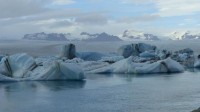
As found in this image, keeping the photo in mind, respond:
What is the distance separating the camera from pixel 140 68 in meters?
17.9

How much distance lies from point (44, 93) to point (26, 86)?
1.69 m

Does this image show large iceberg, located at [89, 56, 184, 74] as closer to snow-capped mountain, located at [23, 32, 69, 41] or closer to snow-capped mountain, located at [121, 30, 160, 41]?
snow-capped mountain, located at [23, 32, 69, 41]

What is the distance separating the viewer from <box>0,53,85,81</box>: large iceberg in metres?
13.5

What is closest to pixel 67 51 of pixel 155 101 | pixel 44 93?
pixel 44 93

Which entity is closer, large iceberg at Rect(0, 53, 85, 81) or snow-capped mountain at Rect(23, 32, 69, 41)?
large iceberg at Rect(0, 53, 85, 81)

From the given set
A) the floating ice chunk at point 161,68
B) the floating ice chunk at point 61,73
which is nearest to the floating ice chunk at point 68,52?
the floating ice chunk at point 161,68

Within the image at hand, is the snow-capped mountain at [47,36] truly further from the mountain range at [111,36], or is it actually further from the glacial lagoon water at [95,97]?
the glacial lagoon water at [95,97]

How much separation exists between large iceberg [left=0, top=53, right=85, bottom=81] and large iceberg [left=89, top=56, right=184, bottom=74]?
4003 mm

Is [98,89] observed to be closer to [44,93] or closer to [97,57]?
[44,93]

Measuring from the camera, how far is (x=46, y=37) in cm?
12462

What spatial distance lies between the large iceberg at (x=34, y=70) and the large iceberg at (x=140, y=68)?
4.00 meters

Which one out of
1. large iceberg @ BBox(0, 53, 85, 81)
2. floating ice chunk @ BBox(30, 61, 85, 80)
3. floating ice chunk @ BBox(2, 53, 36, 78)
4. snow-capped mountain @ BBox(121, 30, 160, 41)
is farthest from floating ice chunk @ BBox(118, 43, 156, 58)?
snow-capped mountain @ BBox(121, 30, 160, 41)

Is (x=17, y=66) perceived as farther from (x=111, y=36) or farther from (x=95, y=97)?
(x=111, y=36)

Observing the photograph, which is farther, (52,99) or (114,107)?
(52,99)
